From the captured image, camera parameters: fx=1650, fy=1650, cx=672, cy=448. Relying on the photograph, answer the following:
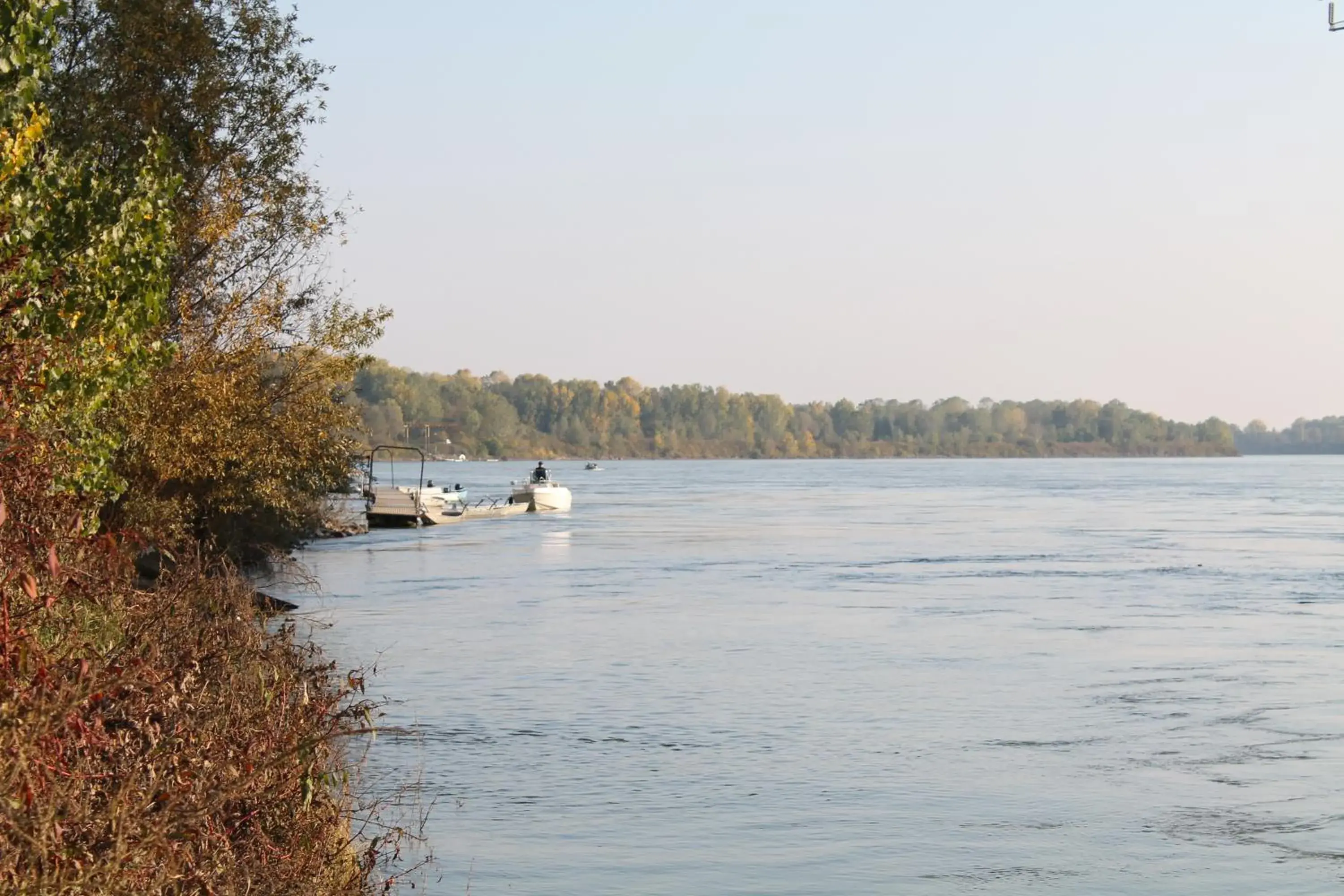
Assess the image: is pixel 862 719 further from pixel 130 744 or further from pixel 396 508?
pixel 396 508

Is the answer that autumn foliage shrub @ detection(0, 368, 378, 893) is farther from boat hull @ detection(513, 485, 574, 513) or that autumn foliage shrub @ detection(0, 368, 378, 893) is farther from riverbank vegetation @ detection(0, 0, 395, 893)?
boat hull @ detection(513, 485, 574, 513)

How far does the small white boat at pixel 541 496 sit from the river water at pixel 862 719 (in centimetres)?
3382

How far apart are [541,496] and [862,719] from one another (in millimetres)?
64986

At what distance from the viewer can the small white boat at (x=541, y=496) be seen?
83938 mm

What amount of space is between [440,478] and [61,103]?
146m

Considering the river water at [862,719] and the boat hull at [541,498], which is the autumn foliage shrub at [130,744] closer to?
the river water at [862,719]

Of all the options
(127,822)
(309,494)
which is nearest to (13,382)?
(127,822)

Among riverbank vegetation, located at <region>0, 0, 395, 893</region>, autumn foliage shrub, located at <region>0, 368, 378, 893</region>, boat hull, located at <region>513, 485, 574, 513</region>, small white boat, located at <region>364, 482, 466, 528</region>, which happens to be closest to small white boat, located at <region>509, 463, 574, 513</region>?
boat hull, located at <region>513, 485, 574, 513</region>

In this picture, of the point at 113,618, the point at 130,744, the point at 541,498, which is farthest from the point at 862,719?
the point at 541,498

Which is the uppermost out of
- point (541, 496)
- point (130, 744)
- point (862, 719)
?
point (130, 744)

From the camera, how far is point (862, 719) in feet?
65.3

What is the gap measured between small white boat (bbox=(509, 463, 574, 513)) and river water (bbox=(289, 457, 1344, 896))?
33.8 metres

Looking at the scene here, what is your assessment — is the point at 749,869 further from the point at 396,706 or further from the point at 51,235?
the point at 396,706

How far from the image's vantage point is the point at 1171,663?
25.4m
